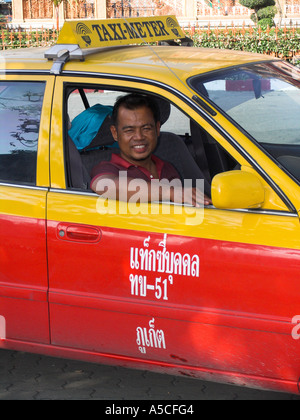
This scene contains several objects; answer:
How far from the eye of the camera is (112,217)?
3447mm

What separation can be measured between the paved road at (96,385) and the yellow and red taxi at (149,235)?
17.3 inches

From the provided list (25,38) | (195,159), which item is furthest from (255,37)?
(195,159)

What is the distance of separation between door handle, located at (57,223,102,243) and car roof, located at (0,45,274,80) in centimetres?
77

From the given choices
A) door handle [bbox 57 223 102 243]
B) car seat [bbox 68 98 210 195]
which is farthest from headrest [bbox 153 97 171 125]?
door handle [bbox 57 223 102 243]

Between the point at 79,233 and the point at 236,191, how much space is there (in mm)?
835

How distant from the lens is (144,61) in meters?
3.68

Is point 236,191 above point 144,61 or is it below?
below

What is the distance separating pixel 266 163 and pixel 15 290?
142 cm

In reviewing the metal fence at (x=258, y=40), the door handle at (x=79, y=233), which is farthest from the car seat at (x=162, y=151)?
the metal fence at (x=258, y=40)

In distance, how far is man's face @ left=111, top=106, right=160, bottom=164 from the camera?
3.75 metres

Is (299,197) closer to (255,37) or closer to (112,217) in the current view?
(112,217)

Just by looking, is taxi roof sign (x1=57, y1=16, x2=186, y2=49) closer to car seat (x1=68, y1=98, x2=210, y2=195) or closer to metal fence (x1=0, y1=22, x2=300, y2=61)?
car seat (x1=68, y1=98, x2=210, y2=195)

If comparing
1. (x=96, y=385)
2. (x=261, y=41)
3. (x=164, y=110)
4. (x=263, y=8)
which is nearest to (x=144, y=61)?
(x=164, y=110)

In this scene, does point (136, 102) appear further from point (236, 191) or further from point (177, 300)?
point (177, 300)
